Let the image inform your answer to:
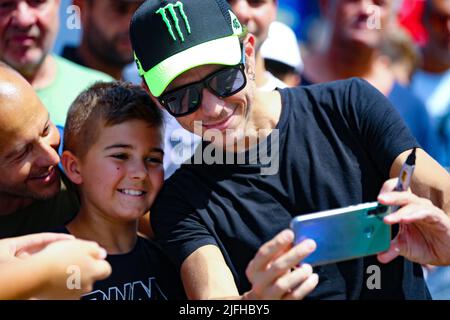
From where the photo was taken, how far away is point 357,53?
4188 millimetres

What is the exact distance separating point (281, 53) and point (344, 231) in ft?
6.43

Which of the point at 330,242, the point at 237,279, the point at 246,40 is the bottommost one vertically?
the point at 237,279

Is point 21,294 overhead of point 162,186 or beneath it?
beneath

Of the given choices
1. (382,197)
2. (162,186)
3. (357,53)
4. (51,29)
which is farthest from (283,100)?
(357,53)

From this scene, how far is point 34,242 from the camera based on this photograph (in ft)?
6.89

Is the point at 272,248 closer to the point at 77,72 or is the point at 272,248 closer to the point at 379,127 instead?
the point at 379,127

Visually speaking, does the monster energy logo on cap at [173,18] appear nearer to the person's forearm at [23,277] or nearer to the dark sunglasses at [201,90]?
the dark sunglasses at [201,90]

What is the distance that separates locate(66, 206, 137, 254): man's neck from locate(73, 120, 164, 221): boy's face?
3cm

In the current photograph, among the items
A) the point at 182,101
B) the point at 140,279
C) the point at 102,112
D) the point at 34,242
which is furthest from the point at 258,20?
the point at 34,242

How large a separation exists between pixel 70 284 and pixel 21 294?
0.39 feet

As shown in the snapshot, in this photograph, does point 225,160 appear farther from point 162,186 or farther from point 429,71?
point 429,71

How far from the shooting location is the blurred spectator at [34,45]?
3394 millimetres

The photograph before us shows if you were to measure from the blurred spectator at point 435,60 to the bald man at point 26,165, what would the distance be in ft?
7.92

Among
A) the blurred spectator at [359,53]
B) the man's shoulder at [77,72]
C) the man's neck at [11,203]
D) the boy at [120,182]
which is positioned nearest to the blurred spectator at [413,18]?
the blurred spectator at [359,53]
